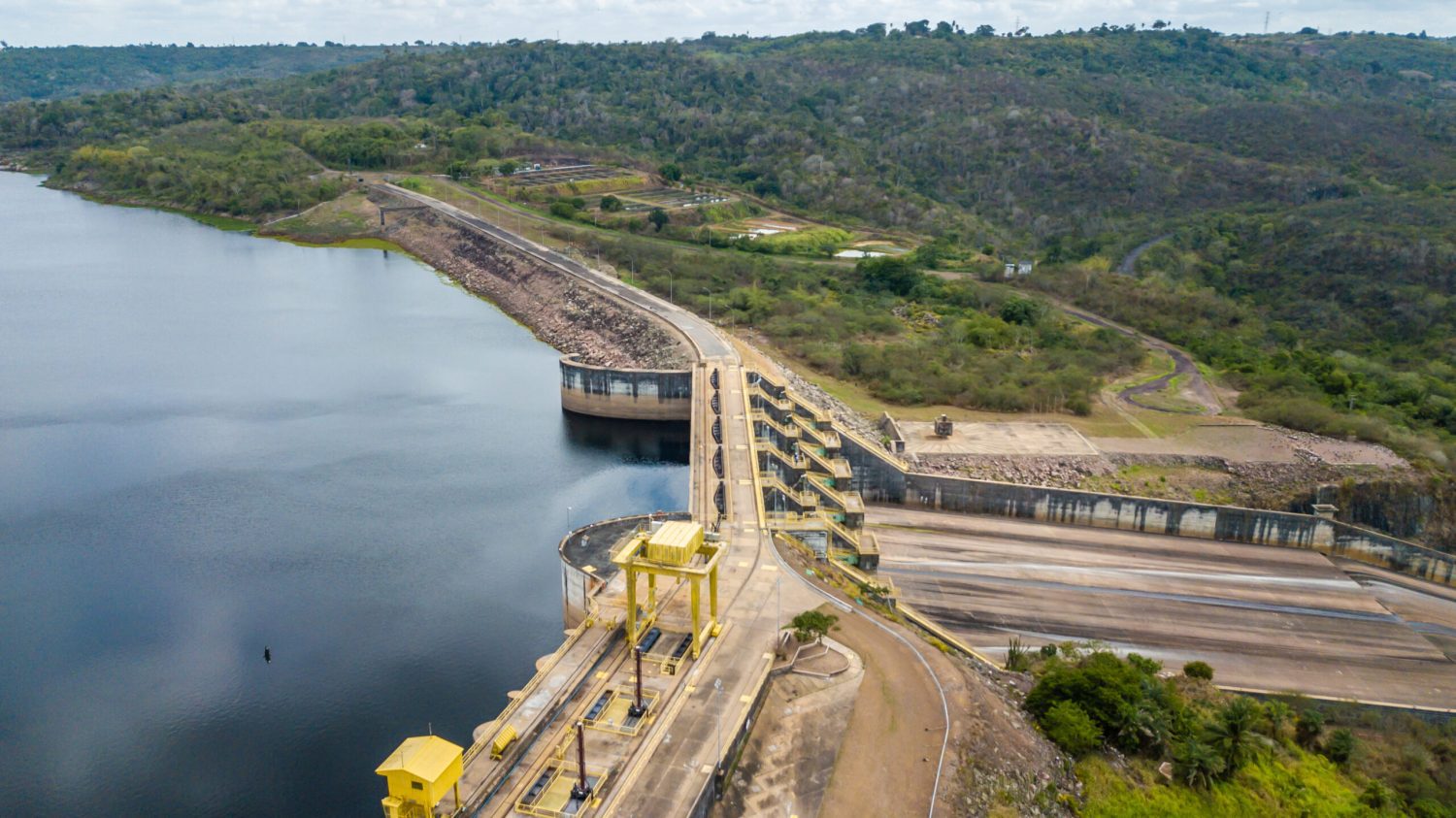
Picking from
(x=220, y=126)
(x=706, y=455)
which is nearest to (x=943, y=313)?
(x=706, y=455)

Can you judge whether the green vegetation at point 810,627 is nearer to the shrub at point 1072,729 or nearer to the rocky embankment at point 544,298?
the shrub at point 1072,729

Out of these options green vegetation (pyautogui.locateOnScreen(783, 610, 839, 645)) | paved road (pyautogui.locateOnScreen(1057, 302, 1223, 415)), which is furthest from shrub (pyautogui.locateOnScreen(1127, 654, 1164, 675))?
paved road (pyautogui.locateOnScreen(1057, 302, 1223, 415))

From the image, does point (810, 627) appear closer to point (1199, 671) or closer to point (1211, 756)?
point (1211, 756)

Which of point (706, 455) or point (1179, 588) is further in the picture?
point (706, 455)

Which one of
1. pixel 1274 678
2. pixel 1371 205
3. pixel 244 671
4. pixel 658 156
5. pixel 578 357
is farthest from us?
pixel 658 156

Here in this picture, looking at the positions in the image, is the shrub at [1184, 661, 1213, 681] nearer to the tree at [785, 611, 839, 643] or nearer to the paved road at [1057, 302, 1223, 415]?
the tree at [785, 611, 839, 643]

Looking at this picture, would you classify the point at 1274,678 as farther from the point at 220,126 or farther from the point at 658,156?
the point at 220,126

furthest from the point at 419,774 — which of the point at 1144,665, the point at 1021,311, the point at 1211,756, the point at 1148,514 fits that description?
the point at 1021,311
